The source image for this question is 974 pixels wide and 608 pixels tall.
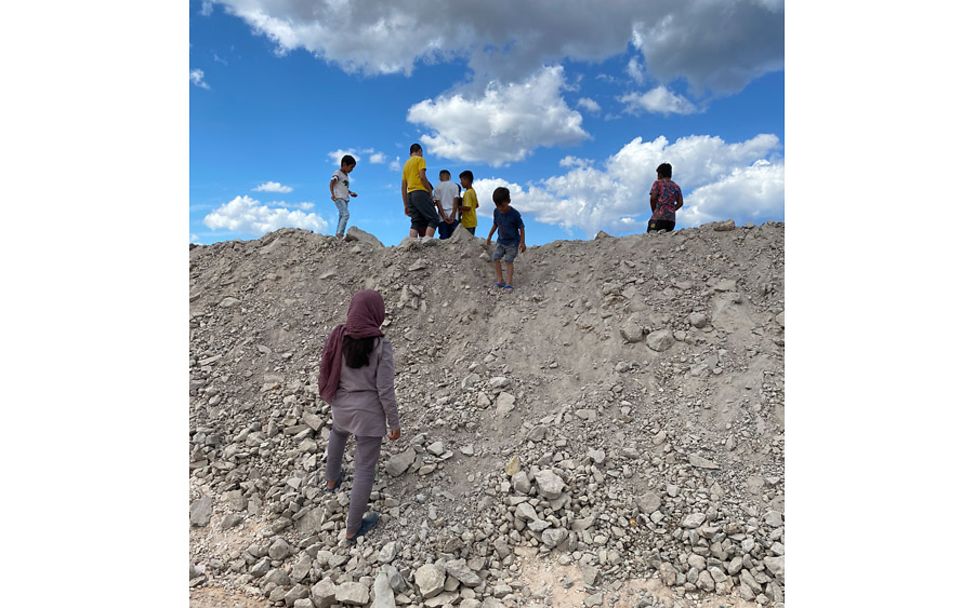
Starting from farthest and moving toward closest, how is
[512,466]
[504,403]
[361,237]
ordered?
1. [361,237]
2. [504,403]
3. [512,466]

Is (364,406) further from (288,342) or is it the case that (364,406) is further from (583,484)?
(288,342)

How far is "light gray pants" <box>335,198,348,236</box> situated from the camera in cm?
855

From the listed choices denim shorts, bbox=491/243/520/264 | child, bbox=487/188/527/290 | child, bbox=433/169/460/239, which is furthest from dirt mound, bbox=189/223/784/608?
child, bbox=433/169/460/239

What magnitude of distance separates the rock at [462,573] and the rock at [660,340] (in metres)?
3.30

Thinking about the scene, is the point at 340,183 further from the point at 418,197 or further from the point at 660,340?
the point at 660,340

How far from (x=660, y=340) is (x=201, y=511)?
503cm

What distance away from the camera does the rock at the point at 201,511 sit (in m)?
4.51

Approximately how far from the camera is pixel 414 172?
26.0ft

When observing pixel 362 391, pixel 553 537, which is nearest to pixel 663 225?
pixel 553 537

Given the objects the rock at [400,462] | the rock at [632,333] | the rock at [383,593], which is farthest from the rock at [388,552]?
the rock at [632,333]

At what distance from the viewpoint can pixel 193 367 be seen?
649 cm

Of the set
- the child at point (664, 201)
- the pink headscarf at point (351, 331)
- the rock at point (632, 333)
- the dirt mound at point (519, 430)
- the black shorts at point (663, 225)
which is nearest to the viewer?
the dirt mound at point (519, 430)

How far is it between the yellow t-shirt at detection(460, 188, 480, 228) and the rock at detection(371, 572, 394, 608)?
19.8ft

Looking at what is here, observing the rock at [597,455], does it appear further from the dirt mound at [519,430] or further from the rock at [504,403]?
the rock at [504,403]
